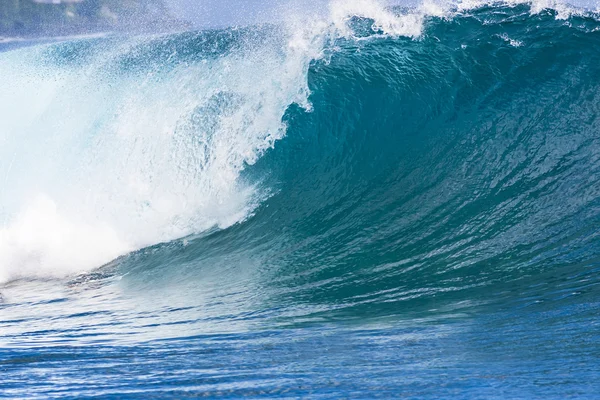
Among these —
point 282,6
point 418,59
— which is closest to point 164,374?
point 418,59

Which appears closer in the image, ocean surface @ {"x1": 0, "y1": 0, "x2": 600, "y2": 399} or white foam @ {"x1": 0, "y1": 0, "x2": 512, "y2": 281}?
ocean surface @ {"x1": 0, "y1": 0, "x2": 600, "y2": 399}

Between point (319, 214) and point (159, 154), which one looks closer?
point (319, 214)

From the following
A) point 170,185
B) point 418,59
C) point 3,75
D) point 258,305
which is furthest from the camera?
point 3,75

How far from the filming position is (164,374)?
12.3 feet

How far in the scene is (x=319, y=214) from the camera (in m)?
8.11

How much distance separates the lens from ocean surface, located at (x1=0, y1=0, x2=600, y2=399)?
12.8ft

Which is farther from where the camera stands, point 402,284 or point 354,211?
point 354,211

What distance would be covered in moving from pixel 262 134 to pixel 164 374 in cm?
573

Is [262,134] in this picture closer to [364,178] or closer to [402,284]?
→ [364,178]

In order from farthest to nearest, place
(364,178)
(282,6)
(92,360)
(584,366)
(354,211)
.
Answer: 1. (282,6)
2. (364,178)
3. (354,211)
4. (92,360)
5. (584,366)

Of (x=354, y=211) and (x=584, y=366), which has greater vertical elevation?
(x=354, y=211)

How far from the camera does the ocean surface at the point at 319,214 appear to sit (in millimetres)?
3893

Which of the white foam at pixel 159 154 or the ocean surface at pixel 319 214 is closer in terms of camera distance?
the ocean surface at pixel 319 214

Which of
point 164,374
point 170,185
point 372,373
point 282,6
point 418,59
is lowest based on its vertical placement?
point 372,373
